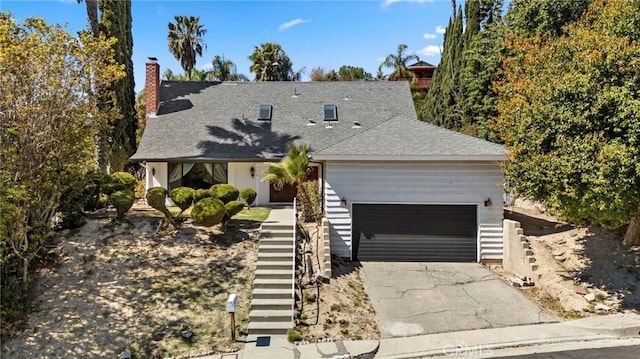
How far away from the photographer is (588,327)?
862 centimetres

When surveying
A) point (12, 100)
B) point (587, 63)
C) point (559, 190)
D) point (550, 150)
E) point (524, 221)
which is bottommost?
point (524, 221)

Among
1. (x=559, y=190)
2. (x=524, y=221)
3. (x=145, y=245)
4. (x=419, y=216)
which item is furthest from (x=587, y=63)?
(x=145, y=245)

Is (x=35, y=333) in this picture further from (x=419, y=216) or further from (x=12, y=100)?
(x=419, y=216)

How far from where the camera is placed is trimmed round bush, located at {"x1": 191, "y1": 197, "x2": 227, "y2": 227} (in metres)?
11.0

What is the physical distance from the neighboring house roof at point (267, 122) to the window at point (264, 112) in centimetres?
24

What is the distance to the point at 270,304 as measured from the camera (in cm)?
917

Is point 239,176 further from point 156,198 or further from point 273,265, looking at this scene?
point 273,265

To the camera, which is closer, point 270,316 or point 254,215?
point 270,316

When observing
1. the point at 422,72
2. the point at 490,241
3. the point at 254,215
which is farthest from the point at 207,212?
the point at 422,72

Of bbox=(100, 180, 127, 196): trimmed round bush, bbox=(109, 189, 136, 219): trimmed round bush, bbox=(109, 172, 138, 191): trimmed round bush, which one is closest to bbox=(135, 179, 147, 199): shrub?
bbox=(109, 172, 138, 191): trimmed round bush

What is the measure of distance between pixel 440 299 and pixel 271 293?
15.0ft

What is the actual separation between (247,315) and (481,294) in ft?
21.2

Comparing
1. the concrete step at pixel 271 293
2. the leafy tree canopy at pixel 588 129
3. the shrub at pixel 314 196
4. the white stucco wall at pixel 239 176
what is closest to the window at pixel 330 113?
the white stucco wall at pixel 239 176

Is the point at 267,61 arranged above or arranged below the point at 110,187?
above
